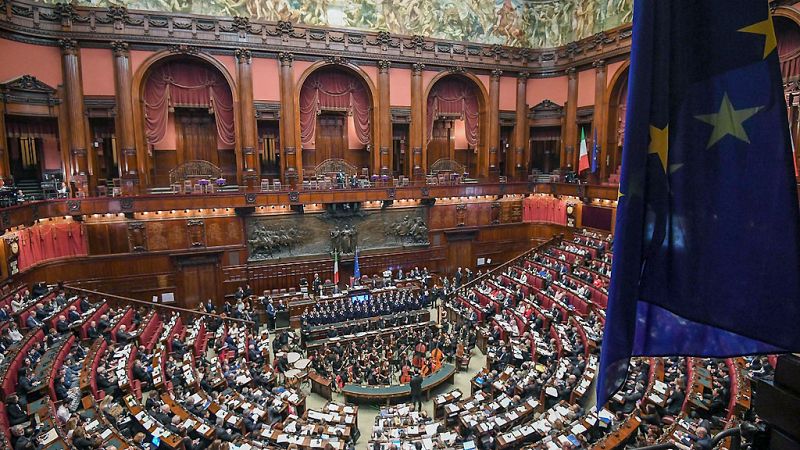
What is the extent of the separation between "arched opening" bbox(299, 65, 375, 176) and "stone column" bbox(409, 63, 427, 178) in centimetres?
225

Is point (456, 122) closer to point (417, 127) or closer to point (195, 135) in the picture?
point (417, 127)

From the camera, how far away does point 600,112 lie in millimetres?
24047

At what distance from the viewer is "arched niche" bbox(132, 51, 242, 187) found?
2100cm

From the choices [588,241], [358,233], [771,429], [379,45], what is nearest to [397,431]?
[771,429]

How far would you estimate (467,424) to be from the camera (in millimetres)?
10469

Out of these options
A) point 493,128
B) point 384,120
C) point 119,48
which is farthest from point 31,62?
point 493,128

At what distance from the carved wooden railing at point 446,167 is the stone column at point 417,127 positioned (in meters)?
2.39

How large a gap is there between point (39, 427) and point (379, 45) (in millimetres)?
20747

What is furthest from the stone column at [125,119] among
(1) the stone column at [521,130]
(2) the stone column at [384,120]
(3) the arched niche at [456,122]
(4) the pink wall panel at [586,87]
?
(4) the pink wall panel at [586,87]

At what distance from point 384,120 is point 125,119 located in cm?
1211

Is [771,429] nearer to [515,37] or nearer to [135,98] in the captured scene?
[135,98]

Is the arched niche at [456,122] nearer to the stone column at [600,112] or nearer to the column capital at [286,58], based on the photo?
the stone column at [600,112]

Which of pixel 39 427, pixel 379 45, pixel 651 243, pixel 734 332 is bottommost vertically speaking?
pixel 39 427

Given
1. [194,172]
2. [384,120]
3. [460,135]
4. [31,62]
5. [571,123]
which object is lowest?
[194,172]
